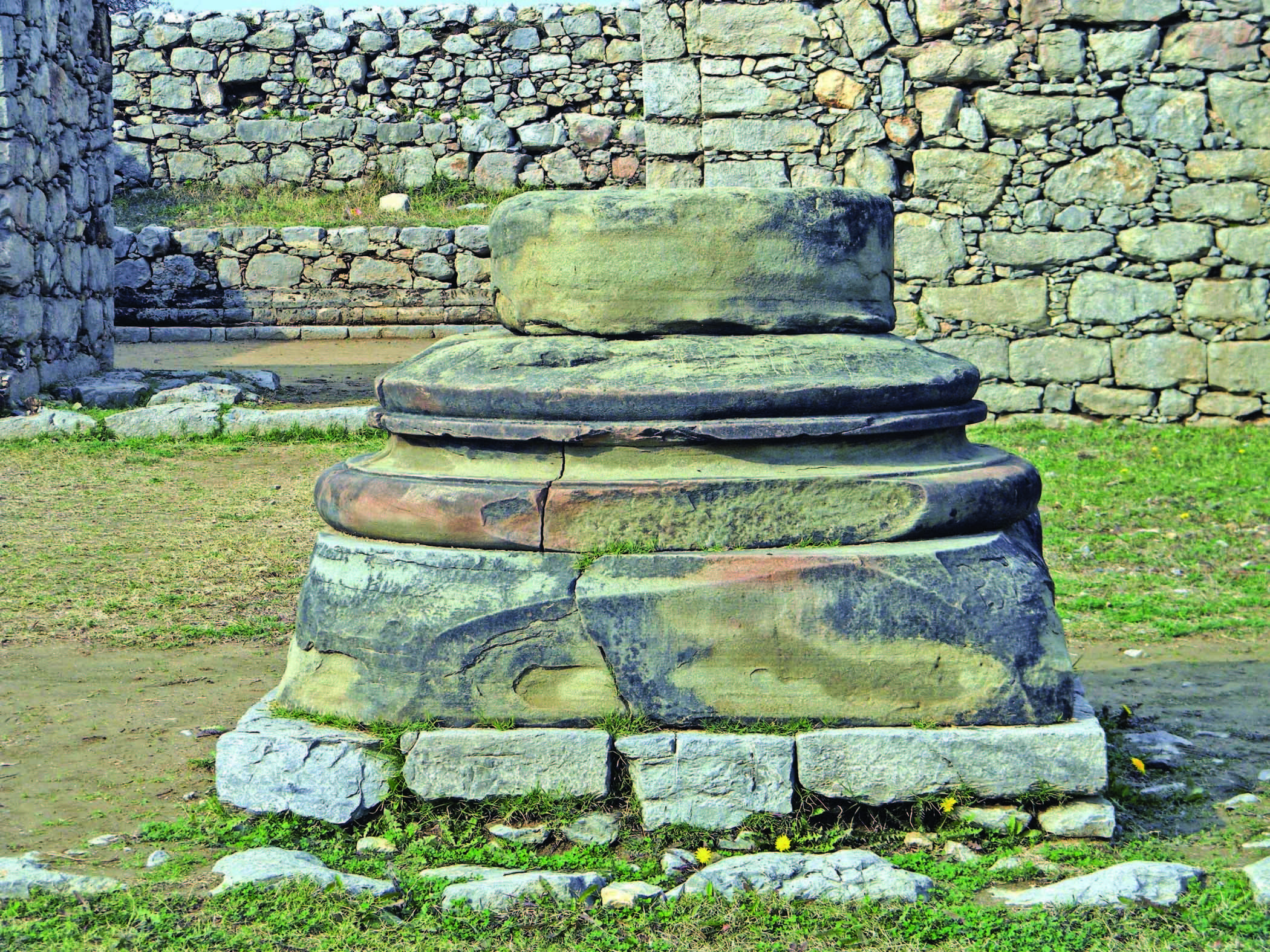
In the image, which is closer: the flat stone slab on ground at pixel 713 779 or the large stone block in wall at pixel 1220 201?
the flat stone slab on ground at pixel 713 779

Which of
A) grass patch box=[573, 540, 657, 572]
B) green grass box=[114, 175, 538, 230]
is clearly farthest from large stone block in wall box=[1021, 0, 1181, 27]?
green grass box=[114, 175, 538, 230]

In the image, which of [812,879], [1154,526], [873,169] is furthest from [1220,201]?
[812,879]

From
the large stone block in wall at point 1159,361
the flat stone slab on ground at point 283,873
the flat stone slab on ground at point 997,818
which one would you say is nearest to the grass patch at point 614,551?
the flat stone slab on ground at point 283,873

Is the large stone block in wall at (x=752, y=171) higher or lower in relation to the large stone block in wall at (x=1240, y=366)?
higher

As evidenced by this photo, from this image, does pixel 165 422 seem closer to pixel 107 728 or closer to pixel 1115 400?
pixel 107 728

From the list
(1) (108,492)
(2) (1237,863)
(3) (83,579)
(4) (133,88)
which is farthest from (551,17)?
(2) (1237,863)

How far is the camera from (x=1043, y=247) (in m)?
8.40

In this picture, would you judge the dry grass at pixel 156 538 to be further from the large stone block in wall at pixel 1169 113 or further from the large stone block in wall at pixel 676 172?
the large stone block in wall at pixel 1169 113

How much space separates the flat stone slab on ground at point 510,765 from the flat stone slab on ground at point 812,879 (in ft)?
1.19

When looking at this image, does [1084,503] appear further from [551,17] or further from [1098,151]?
[551,17]

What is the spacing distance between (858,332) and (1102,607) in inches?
88.0

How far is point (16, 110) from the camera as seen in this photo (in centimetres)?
818

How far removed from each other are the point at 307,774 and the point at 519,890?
653 millimetres

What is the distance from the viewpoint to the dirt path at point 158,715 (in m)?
3.16
